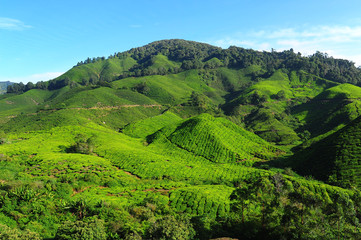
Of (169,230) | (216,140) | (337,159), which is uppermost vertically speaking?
(169,230)

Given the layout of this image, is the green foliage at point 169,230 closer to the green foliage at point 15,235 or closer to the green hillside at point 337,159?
the green foliage at point 15,235

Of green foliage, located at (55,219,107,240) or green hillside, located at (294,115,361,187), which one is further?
green hillside, located at (294,115,361,187)

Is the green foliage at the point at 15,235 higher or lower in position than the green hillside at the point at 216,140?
higher

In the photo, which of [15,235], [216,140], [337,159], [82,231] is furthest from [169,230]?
[216,140]

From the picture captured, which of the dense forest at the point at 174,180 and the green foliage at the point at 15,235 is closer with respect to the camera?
the green foliage at the point at 15,235

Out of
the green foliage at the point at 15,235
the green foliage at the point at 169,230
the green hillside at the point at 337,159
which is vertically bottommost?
the green hillside at the point at 337,159

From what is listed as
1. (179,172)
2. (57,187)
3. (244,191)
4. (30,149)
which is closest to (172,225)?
(244,191)

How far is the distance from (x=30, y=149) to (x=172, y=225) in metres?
74.5

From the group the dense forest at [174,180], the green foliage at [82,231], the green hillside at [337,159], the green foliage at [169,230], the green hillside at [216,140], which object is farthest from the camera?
the green hillside at [216,140]

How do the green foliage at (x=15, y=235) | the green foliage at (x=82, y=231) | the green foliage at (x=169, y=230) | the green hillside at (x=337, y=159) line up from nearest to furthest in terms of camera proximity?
1. the green foliage at (x=15, y=235)
2. the green foliage at (x=169, y=230)
3. the green foliage at (x=82, y=231)
4. the green hillside at (x=337, y=159)

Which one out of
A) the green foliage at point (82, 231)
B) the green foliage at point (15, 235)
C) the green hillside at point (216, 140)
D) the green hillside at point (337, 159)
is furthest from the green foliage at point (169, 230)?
the green hillside at point (216, 140)

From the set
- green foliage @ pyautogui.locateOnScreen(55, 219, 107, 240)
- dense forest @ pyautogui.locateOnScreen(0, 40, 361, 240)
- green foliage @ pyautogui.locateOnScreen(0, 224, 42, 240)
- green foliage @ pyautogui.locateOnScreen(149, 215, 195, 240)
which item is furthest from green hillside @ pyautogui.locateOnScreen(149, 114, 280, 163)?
green foliage @ pyautogui.locateOnScreen(0, 224, 42, 240)

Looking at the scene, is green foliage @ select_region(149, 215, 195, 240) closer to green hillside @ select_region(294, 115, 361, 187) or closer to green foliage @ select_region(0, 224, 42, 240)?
green foliage @ select_region(0, 224, 42, 240)

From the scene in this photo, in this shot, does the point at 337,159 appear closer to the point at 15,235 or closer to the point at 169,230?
the point at 169,230
